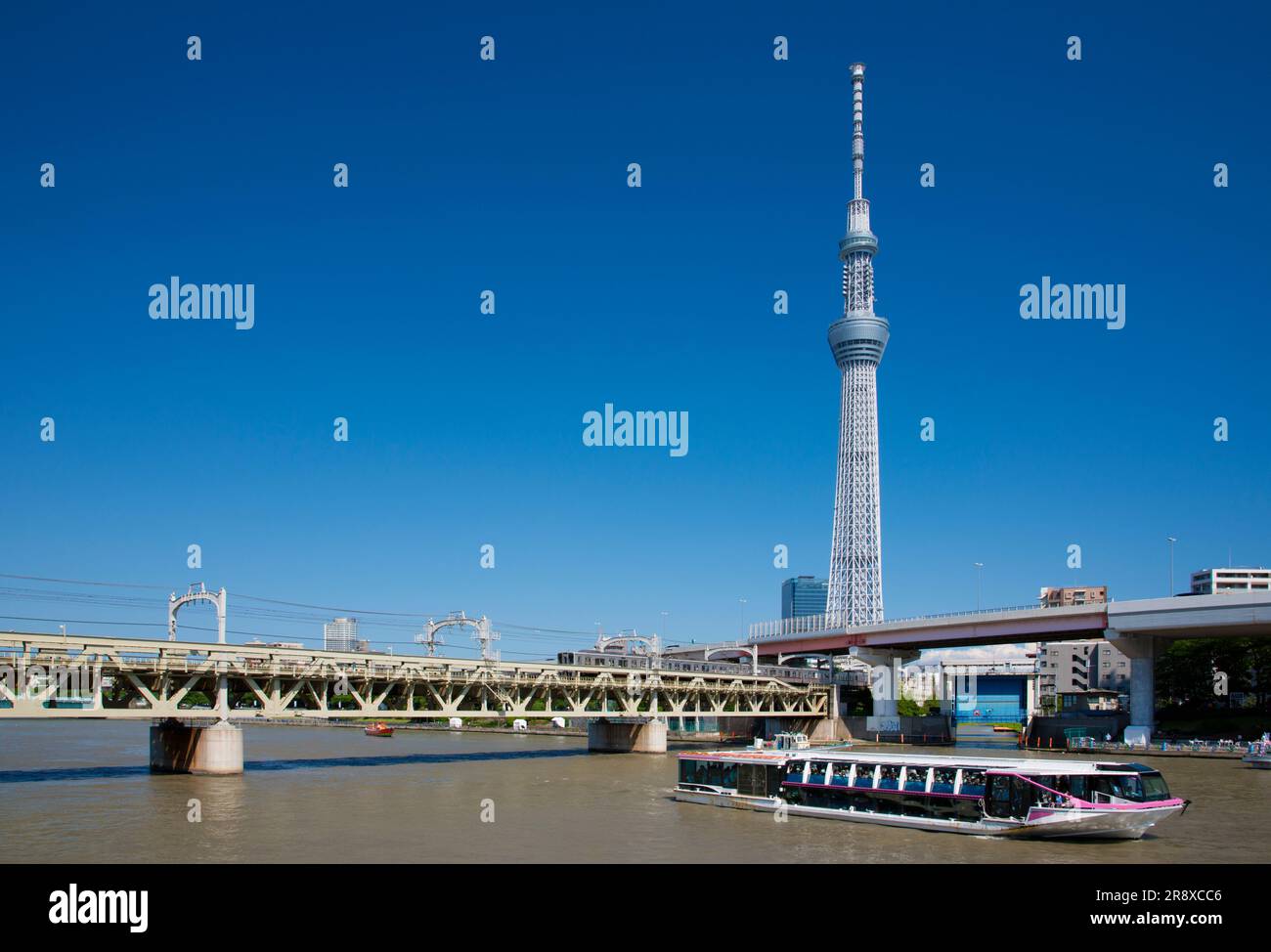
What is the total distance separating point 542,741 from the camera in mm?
137750

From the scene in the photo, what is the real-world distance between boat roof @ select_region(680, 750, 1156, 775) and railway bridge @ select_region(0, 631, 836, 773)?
95.0 ft

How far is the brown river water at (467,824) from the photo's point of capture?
40.6m

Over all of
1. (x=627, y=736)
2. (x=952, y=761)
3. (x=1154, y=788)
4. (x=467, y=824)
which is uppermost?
(x=952, y=761)

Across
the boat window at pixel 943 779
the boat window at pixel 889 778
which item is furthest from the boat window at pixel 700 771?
the boat window at pixel 943 779

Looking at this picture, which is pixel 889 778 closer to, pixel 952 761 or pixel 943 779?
pixel 943 779

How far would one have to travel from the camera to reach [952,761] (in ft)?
159

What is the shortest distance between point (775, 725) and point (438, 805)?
88.0m

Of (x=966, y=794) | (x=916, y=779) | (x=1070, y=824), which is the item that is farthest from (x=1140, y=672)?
(x=1070, y=824)

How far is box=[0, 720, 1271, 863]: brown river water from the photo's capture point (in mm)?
40625

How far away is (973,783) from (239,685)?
50822mm
